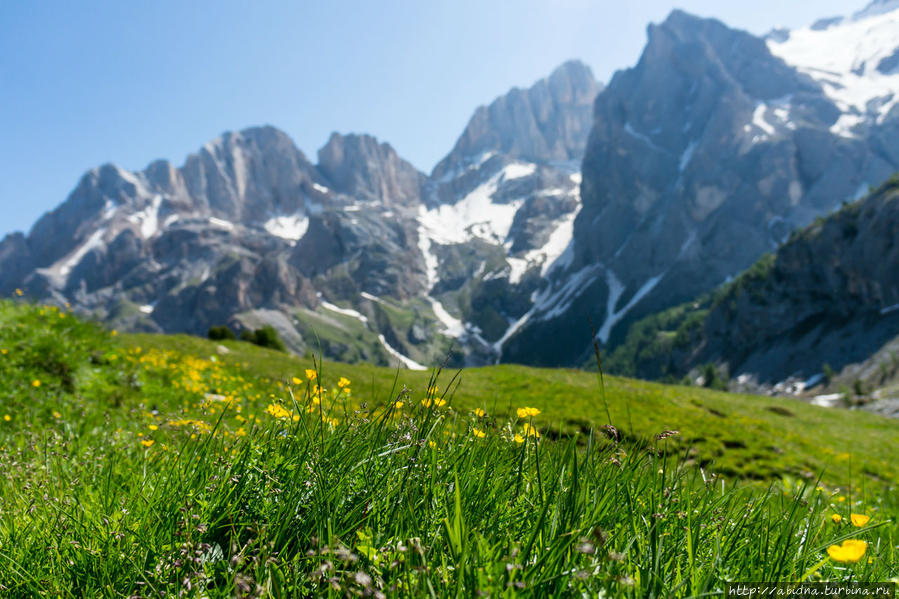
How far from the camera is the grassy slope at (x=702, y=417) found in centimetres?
1379

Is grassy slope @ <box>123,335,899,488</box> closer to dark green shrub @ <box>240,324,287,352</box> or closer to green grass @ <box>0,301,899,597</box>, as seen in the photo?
green grass @ <box>0,301,899,597</box>

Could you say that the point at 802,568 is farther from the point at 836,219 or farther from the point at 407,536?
the point at 836,219

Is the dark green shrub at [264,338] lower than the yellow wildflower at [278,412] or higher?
lower

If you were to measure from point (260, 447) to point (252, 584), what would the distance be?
138 cm

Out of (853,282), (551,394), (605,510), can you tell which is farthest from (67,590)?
(853,282)

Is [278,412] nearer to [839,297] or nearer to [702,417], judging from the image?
[702,417]

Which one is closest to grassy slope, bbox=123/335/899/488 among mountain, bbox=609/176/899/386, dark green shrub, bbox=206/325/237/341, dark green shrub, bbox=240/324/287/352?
dark green shrub, bbox=206/325/237/341

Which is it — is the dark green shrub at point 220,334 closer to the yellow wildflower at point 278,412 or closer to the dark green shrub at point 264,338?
the dark green shrub at point 264,338

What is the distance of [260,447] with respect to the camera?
11.8 ft

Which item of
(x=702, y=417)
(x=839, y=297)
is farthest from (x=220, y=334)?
(x=839, y=297)

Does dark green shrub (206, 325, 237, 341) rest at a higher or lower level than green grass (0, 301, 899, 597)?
lower

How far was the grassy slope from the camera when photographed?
1379cm

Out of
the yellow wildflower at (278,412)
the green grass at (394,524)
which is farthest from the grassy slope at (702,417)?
the green grass at (394,524)

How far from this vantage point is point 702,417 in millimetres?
19906
